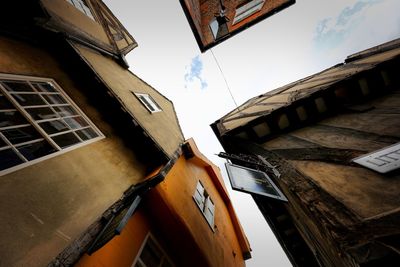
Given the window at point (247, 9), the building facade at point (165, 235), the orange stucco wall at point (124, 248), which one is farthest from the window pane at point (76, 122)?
the window at point (247, 9)

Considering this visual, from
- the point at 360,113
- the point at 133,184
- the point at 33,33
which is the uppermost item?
the point at 33,33

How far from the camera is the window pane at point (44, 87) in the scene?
4.46 m

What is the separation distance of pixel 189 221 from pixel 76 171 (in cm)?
274

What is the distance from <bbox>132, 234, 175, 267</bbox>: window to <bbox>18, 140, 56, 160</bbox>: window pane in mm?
2507

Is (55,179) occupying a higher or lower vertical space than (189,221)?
higher

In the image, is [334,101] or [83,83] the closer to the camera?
[334,101]

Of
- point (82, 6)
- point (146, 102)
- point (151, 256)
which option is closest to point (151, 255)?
point (151, 256)

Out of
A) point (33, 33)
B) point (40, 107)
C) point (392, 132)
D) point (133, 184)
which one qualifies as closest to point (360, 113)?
point (392, 132)

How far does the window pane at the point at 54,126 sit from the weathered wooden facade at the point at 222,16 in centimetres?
674

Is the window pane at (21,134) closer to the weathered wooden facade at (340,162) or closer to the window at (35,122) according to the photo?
the window at (35,122)

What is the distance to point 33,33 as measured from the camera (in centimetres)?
520

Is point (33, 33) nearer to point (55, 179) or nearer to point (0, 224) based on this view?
point (55, 179)

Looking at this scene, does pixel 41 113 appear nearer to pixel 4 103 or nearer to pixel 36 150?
pixel 4 103

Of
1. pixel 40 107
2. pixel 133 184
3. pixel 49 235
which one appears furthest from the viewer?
pixel 133 184
